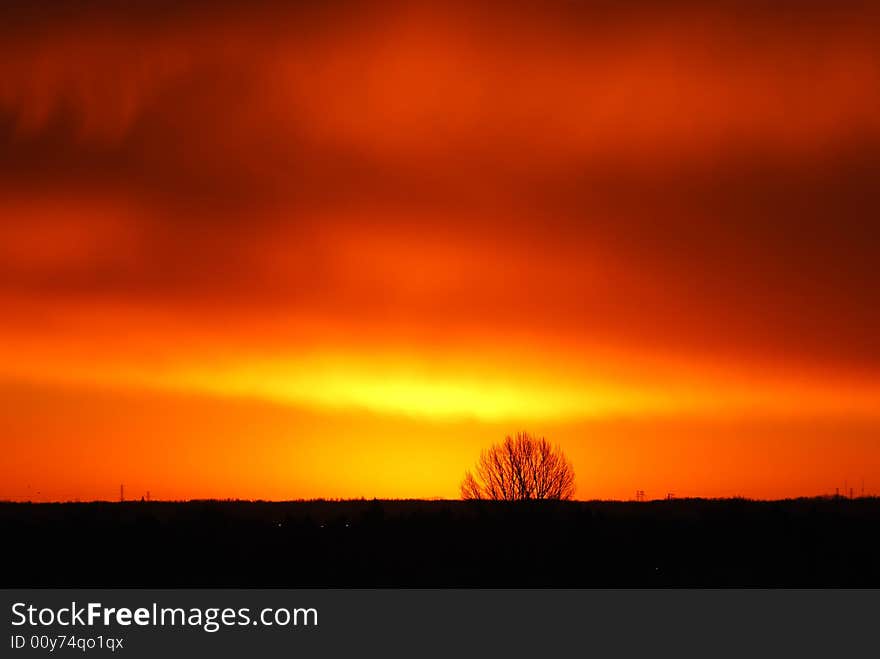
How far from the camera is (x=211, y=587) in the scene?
4828cm

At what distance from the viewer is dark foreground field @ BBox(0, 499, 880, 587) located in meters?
50.2

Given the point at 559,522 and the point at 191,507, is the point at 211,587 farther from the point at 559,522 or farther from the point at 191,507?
the point at 191,507

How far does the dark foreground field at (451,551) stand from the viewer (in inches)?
1977

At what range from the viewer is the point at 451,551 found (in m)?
55.0

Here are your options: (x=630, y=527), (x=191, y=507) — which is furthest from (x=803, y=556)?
(x=191, y=507)
